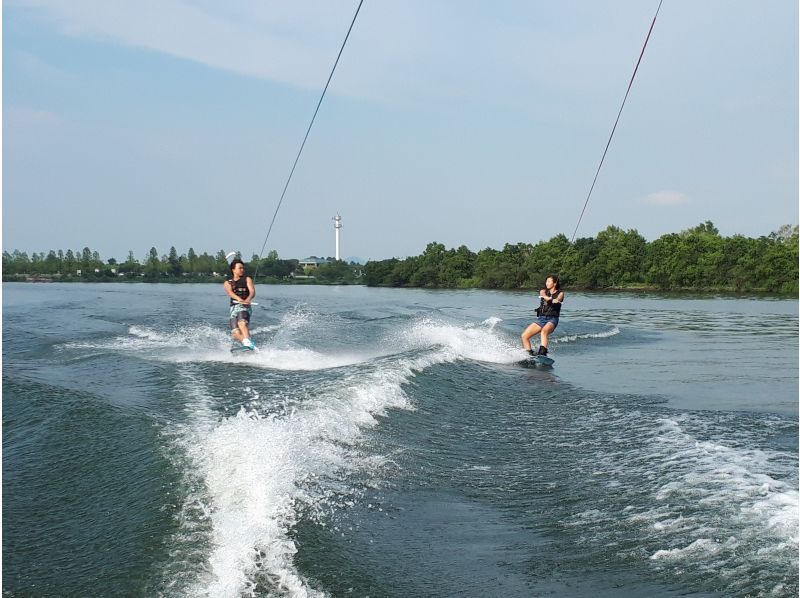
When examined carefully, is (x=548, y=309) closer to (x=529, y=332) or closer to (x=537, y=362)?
(x=529, y=332)

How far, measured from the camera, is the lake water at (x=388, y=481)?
3.88m

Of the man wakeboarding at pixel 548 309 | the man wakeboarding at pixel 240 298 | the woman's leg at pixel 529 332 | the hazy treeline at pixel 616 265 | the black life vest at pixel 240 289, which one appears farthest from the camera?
the hazy treeline at pixel 616 265

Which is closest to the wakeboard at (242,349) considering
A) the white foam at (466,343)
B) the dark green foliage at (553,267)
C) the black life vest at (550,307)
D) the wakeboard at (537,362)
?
the white foam at (466,343)

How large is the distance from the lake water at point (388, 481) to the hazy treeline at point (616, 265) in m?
57.1

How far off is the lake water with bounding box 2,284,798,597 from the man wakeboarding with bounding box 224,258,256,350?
57.5 inches

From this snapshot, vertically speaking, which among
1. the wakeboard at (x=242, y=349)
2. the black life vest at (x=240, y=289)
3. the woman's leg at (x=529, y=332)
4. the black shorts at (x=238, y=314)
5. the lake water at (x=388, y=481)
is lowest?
the lake water at (x=388, y=481)

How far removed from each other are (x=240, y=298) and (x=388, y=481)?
8.15 m

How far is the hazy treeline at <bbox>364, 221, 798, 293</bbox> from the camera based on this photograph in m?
64.1

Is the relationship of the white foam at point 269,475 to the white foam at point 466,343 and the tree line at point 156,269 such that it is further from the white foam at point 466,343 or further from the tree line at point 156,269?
the tree line at point 156,269

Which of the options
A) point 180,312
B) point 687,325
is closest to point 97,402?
point 180,312

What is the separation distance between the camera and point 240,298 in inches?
512

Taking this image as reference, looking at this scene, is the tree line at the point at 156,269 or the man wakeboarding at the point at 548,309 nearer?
the man wakeboarding at the point at 548,309

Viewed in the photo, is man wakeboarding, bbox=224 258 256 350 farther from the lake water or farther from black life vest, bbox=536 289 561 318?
black life vest, bbox=536 289 561 318

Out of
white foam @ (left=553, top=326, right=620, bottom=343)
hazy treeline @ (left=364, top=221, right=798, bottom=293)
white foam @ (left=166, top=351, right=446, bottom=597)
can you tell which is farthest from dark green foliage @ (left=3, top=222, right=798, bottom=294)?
white foam @ (left=166, top=351, right=446, bottom=597)
